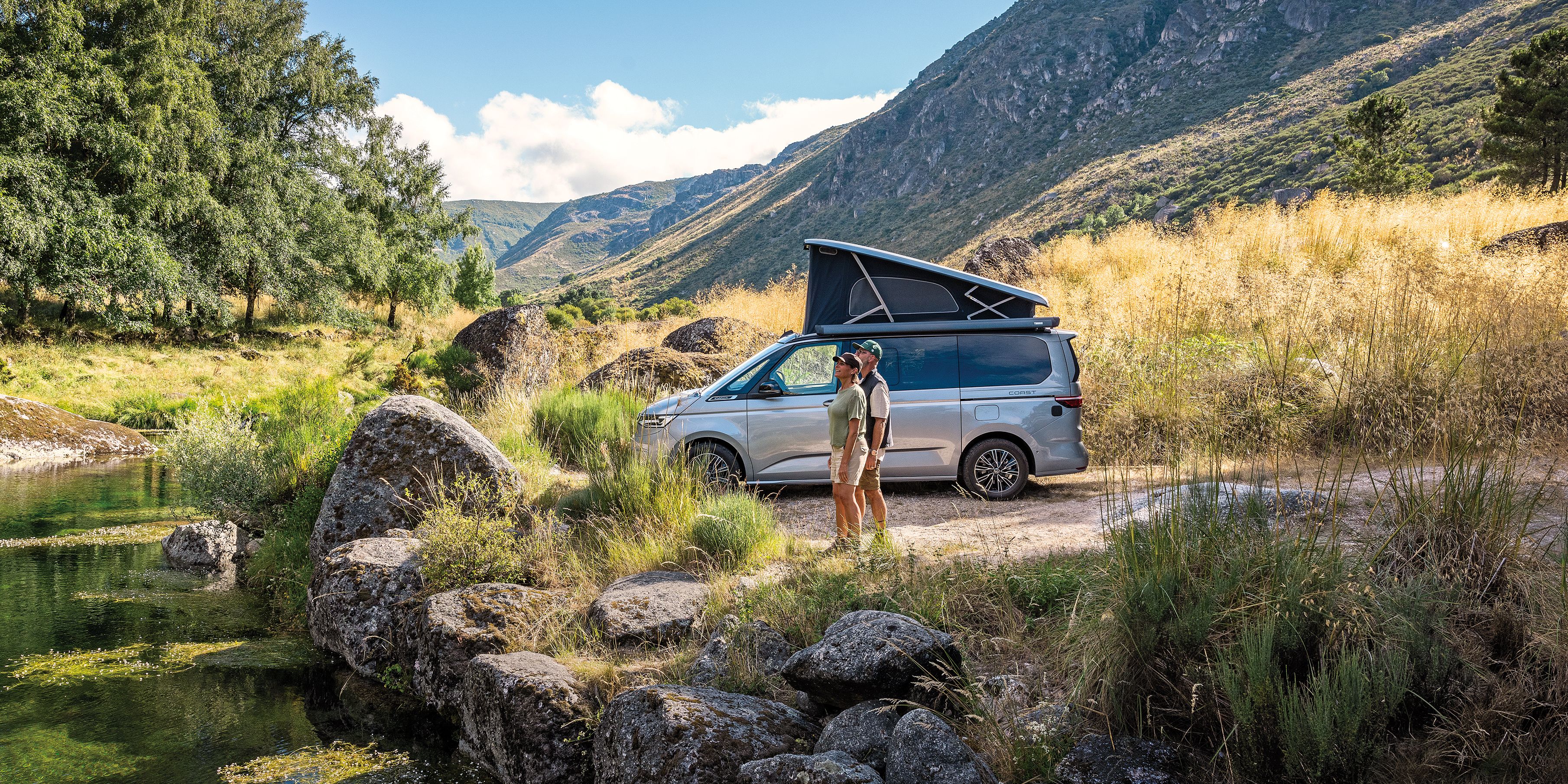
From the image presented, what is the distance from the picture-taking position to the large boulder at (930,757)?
379 cm

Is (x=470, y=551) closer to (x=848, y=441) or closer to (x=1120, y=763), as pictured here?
(x=848, y=441)

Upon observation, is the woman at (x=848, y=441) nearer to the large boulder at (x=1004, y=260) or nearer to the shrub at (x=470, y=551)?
the shrub at (x=470, y=551)

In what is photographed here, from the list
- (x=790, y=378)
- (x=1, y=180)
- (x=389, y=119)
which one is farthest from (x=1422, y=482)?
(x=389, y=119)

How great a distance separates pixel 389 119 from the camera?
1622 inches

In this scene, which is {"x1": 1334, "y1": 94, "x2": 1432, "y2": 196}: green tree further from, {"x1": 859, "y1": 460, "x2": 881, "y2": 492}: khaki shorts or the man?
{"x1": 859, "y1": 460, "x2": 881, "y2": 492}: khaki shorts

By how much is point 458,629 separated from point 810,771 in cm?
348

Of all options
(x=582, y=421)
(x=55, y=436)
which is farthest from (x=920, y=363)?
(x=55, y=436)

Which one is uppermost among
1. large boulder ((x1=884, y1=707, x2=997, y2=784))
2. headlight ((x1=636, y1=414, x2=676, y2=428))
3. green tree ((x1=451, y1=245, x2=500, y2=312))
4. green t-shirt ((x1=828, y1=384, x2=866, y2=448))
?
green tree ((x1=451, y1=245, x2=500, y2=312))

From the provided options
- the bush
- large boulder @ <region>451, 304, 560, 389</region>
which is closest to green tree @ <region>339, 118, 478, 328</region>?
large boulder @ <region>451, 304, 560, 389</region>

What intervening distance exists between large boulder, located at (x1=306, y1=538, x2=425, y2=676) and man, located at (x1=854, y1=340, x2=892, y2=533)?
4.02 metres

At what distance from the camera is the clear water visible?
5.47 meters

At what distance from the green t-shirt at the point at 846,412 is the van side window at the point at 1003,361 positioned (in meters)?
2.67

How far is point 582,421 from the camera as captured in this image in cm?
1210

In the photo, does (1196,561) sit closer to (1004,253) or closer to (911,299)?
(911,299)
